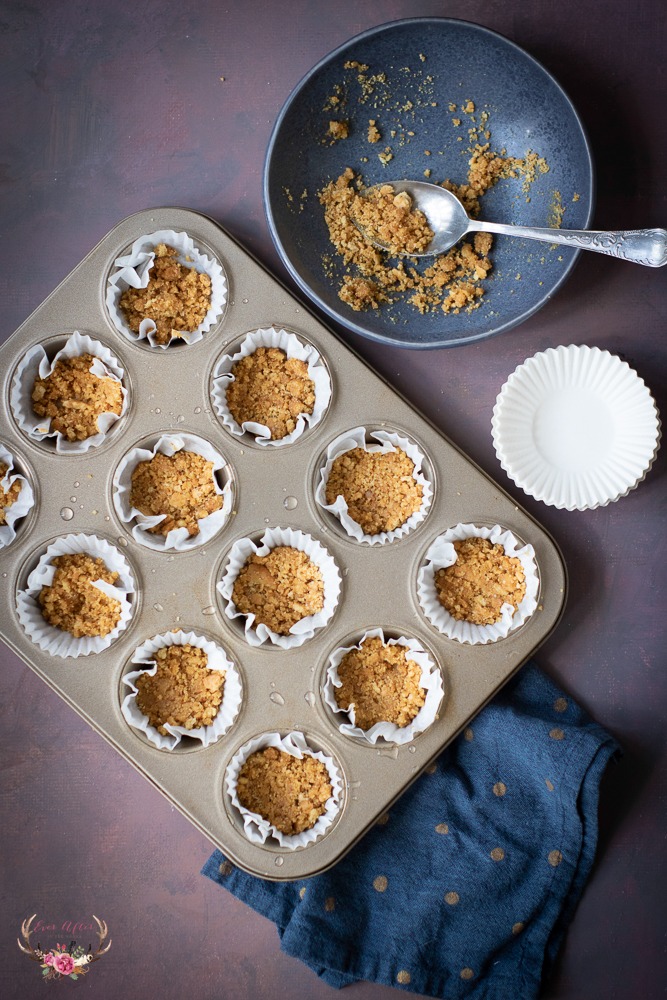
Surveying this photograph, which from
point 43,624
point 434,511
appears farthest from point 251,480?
point 43,624

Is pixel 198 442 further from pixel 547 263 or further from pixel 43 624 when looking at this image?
pixel 547 263

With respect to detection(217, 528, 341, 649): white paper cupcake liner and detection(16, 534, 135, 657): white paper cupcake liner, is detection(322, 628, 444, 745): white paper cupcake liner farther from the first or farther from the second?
detection(16, 534, 135, 657): white paper cupcake liner

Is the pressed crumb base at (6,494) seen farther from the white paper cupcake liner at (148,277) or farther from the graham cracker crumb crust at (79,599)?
the white paper cupcake liner at (148,277)

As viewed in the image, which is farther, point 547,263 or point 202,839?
point 202,839

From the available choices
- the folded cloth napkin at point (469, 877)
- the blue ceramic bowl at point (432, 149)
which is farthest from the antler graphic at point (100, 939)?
the blue ceramic bowl at point (432, 149)

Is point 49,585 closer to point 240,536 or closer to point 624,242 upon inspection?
point 240,536

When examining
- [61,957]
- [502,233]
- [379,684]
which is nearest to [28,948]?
[61,957]

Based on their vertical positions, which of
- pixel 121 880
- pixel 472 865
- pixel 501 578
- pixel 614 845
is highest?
pixel 501 578
